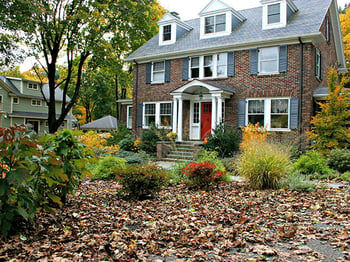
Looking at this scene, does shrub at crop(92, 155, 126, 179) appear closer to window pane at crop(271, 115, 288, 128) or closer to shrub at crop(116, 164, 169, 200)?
shrub at crop(116, 164, 169, 200)

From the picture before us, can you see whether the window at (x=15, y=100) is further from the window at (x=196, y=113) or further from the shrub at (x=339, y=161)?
the shrub at (x=339, y=161)

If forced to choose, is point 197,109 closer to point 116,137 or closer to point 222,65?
point 222,65

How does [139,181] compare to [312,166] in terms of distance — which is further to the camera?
[312,166]

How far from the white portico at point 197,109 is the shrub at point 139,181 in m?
9.00

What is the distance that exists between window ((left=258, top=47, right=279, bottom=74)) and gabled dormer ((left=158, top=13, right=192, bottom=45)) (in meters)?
5.62

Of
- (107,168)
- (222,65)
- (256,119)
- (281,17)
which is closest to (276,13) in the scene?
(281,17)

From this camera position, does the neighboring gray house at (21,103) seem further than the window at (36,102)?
No

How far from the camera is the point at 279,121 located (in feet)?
45.0

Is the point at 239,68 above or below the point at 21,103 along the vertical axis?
above

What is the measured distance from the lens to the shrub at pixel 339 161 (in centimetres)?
977

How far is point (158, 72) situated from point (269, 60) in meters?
6.38

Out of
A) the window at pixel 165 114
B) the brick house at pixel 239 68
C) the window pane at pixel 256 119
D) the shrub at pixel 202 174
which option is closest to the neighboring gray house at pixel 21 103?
the window at pixel 165 114

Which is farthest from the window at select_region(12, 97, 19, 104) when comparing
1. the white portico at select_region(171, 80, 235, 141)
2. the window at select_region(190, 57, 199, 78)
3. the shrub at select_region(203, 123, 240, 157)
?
the shrub at select_region(203, 123, 240, 157)

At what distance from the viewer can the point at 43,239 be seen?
3551 millimetres
